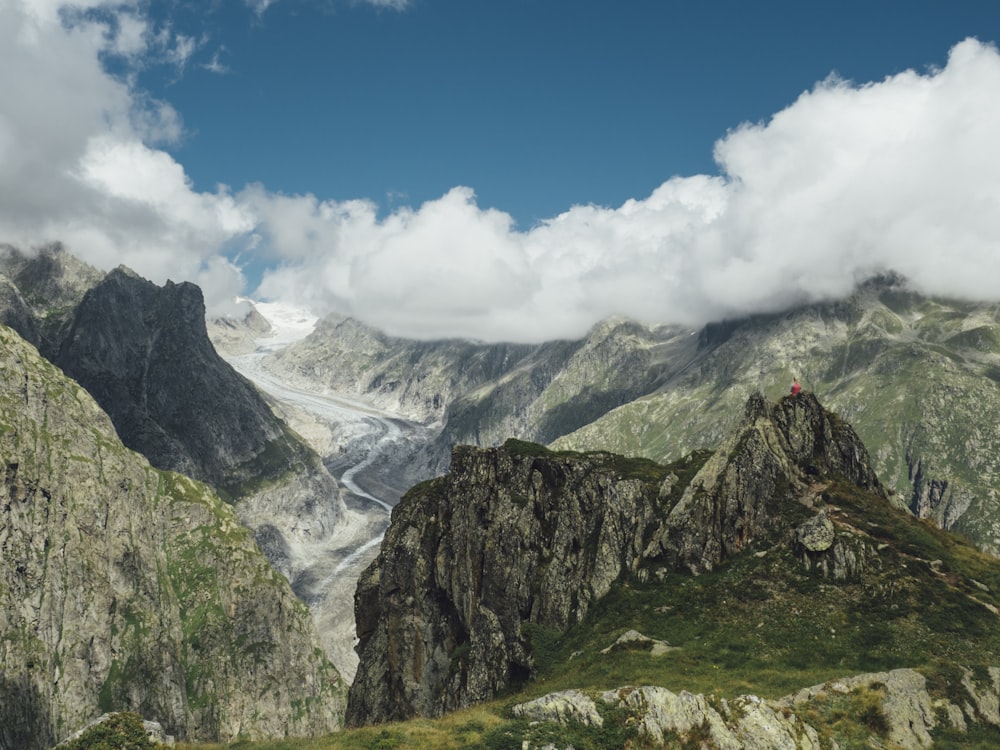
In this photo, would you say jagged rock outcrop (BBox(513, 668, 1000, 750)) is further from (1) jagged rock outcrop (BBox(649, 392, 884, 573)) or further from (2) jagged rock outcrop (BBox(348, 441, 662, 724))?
(2) jagged rock outcrop (BBox(348, 441, 662, 724))

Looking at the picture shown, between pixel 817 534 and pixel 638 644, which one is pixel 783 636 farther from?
pixel 817 534

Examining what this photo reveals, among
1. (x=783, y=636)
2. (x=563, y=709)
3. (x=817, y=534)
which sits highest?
(x=817, y=534)

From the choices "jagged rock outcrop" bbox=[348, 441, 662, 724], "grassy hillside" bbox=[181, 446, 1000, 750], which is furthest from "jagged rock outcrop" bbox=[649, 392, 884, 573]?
"jagged rock outcrop" bbox=[348, 441, 662, 724]

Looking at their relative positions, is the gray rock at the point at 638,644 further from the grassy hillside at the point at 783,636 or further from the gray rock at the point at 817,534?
the gray rock at the point at 817,534

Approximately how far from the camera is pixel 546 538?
274ft

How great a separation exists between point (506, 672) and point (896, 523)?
40760mm

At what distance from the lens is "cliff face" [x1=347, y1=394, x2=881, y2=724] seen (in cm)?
6819

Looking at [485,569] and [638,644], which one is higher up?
[485,569]

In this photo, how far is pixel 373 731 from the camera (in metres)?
37.2

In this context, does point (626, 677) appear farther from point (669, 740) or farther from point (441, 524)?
point (441, 524)

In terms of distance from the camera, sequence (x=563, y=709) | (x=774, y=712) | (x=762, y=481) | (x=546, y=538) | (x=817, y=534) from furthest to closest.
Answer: (x=546, y=538) → (x=762, y=481) → (x=817, y=534) → (x=774, y=712) → (x=563, y=709)

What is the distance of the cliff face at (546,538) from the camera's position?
68.2 m

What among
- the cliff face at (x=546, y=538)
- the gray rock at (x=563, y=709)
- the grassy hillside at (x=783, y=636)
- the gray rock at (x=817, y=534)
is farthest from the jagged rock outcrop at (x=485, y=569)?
the gray rock at (x=563, y=709)

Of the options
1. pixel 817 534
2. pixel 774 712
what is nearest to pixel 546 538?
pixel 817 534
